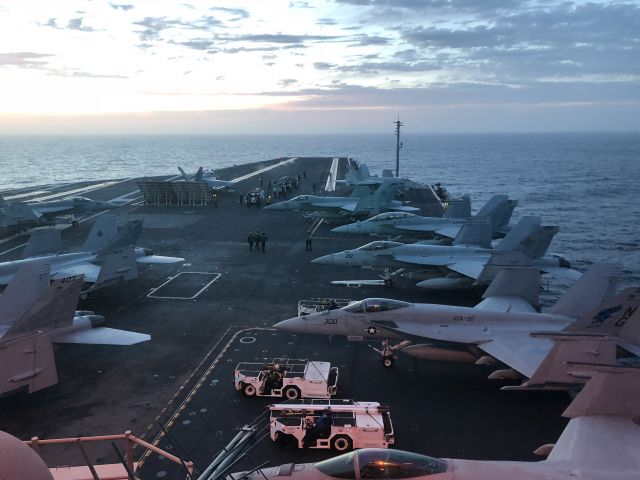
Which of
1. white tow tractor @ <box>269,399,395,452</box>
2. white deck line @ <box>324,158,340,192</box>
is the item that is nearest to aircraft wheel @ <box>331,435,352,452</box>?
white tow tractor @ <box>269,399,395,452</box>

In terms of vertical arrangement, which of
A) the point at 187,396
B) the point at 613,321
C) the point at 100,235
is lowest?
the point at 187,396

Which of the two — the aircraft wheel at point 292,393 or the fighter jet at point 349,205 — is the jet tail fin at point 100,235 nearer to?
the aircraft wheel at point 292,393

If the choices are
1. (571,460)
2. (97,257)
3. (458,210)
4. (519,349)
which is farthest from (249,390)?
(458,210)

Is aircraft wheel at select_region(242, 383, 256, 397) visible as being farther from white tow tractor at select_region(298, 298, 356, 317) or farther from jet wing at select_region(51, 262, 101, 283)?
jet wing at select_region(51, 262, 101, 283)

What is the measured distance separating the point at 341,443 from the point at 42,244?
27.3 m

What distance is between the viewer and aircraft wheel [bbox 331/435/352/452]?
1625cm

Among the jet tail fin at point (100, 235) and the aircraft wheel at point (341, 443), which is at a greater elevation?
the jet tail fin at point (100, 235)

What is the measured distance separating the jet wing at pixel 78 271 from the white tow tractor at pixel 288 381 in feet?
47.0

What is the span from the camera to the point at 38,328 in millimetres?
20109

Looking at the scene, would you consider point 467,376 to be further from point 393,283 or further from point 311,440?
point 393,283

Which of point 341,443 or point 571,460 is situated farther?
point 341,443

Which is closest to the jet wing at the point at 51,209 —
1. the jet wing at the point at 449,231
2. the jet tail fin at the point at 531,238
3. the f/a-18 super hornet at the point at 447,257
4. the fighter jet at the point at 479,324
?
the f/a-18 super hornet at the point at 447,257

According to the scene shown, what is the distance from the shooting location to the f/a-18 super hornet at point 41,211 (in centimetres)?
5028

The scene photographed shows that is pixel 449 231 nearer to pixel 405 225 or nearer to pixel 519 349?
pixel 405 225
